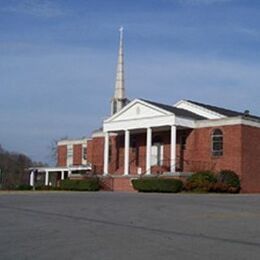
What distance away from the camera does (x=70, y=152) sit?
68.7 m

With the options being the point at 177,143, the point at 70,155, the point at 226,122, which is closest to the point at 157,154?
the point at 177,143

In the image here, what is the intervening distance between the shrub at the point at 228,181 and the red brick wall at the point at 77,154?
25.8 m

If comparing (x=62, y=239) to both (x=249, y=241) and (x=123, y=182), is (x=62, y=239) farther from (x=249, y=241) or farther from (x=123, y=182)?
(x=123, y=182)

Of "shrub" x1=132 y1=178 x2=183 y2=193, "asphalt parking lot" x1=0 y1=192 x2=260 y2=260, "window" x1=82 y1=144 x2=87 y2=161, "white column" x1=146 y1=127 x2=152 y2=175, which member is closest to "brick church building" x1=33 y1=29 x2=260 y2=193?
"white column" x1=146 y1=127 x2=152 y2=175

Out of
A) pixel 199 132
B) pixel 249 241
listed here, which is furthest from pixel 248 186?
pixel 249 241

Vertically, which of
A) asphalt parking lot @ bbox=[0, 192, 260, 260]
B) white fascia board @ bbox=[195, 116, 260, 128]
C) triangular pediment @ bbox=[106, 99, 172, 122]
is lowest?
asphalt parking lot @ bbox=[0, 192, 260, 260]

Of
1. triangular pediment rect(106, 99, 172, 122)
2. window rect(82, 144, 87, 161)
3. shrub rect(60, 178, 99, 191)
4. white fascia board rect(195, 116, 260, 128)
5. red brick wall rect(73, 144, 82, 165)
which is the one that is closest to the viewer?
white fascia board rect(195, 116, 260, 128)

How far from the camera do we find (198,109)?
51.1m

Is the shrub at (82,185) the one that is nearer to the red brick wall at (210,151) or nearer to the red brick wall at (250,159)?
the red brick wall at (210,151)

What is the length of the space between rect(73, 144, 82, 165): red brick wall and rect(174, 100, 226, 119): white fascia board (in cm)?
1723

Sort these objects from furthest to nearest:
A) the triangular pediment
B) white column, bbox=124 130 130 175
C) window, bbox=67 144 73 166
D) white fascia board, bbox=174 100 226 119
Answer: window, bbox=67 144 73 166 → white column, bbox=124 130 130 175 → white fascia board, bbox=174 100 226 119 → the triangular pediment

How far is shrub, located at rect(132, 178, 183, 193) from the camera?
4166cm

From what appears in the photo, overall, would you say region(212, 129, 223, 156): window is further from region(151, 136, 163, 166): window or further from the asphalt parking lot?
the asphalt parking lot

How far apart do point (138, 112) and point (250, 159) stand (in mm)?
10288
